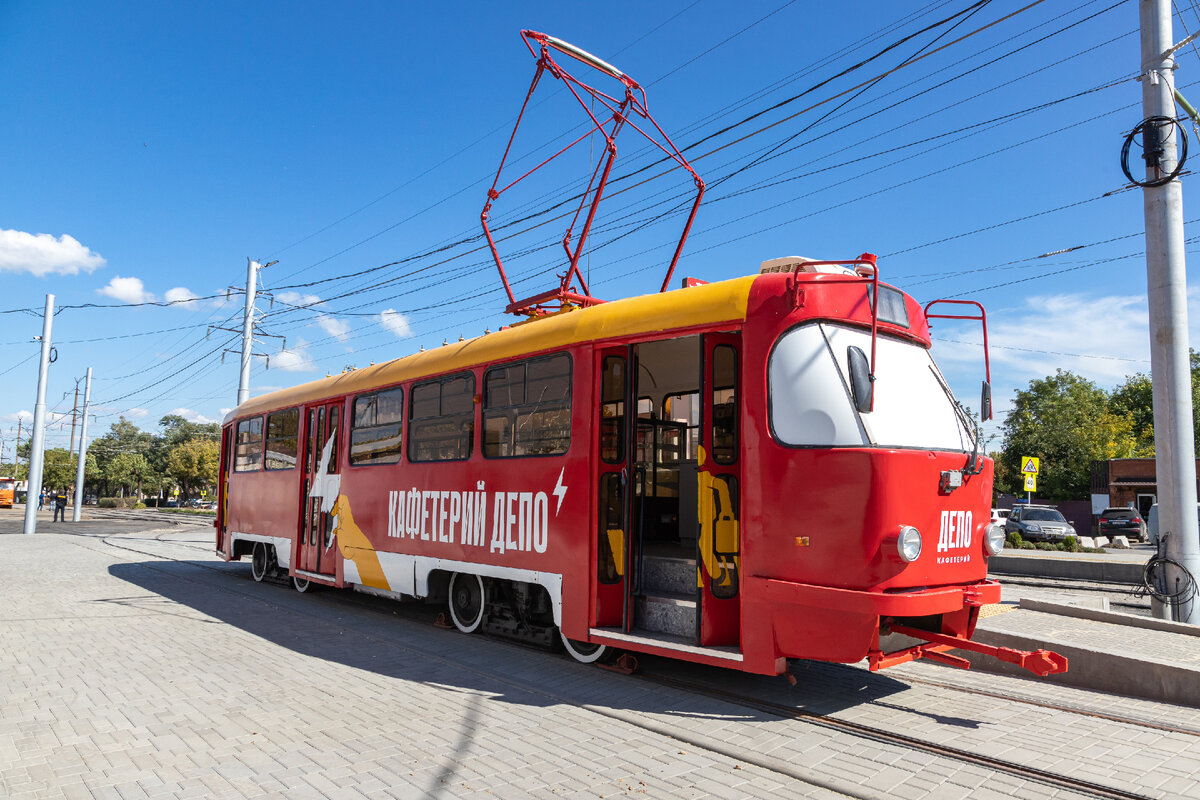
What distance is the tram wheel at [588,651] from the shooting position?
22.3 feet

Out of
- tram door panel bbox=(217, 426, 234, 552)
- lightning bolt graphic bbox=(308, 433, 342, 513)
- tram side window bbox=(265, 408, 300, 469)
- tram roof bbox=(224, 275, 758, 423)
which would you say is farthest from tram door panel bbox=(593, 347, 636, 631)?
tram door panel bbox=(217, 426, 234, 552)

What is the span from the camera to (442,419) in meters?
8.59

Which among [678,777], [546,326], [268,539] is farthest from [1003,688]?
[268,539]

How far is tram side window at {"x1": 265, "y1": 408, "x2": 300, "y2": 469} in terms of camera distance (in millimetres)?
11875

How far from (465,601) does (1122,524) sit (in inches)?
1251

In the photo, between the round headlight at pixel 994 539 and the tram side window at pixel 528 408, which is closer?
the round headlight at pixel 994 539

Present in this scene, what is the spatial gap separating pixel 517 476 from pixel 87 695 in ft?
12.2

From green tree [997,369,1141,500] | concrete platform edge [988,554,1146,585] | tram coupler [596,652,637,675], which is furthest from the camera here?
green tree [997,369,1141,500]

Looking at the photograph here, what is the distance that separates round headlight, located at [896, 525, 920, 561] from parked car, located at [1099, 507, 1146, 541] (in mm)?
32139

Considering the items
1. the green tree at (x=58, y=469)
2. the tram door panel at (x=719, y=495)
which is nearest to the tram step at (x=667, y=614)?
Answer: the tram door panel at (x=719, y=495)

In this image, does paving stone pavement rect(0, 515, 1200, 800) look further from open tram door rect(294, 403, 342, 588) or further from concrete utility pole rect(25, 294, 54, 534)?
concrete utility pole rect(25, 294, 54, 534)

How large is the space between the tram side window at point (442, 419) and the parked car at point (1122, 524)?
31.9 m

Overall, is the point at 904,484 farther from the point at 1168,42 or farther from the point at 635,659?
the point at 1168,42

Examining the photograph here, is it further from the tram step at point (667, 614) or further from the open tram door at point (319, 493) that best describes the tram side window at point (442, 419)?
the tram step at point (667, 614)
